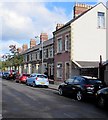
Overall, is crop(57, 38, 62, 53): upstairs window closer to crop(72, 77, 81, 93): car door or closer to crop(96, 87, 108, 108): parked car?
crop(72, 77, 81, 93): car door

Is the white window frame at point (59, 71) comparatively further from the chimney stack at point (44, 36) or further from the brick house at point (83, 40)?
the chimney stack at point (44, 36)

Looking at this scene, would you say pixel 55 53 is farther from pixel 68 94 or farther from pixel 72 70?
pixel 68 94

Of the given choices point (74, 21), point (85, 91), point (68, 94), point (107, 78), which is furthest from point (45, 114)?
point (74, 21)

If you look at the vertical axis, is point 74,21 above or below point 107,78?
above

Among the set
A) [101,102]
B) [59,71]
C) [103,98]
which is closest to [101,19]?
[59,71]

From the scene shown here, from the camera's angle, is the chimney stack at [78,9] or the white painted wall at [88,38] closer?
the white painted wall at [88,38]

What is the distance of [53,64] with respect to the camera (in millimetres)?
37250

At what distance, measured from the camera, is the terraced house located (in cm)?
3936

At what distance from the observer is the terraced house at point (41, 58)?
1550 inches

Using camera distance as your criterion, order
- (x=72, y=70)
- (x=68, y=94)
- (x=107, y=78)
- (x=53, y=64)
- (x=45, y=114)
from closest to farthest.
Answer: (x=45, y=114) < (x=68, y=94) < (x=107, y=78) < (x=72, y=70) < (x=53, y=64)

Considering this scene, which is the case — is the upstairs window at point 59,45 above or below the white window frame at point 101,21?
below

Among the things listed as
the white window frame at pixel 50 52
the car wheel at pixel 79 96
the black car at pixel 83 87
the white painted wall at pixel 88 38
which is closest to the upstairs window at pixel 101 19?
the white painted wall at pixel 88 38

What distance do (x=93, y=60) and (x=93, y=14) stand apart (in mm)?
5382

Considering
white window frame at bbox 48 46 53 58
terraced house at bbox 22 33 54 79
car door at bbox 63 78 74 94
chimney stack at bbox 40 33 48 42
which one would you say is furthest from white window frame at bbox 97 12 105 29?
chimney stack at bbox 40 33 48 42
